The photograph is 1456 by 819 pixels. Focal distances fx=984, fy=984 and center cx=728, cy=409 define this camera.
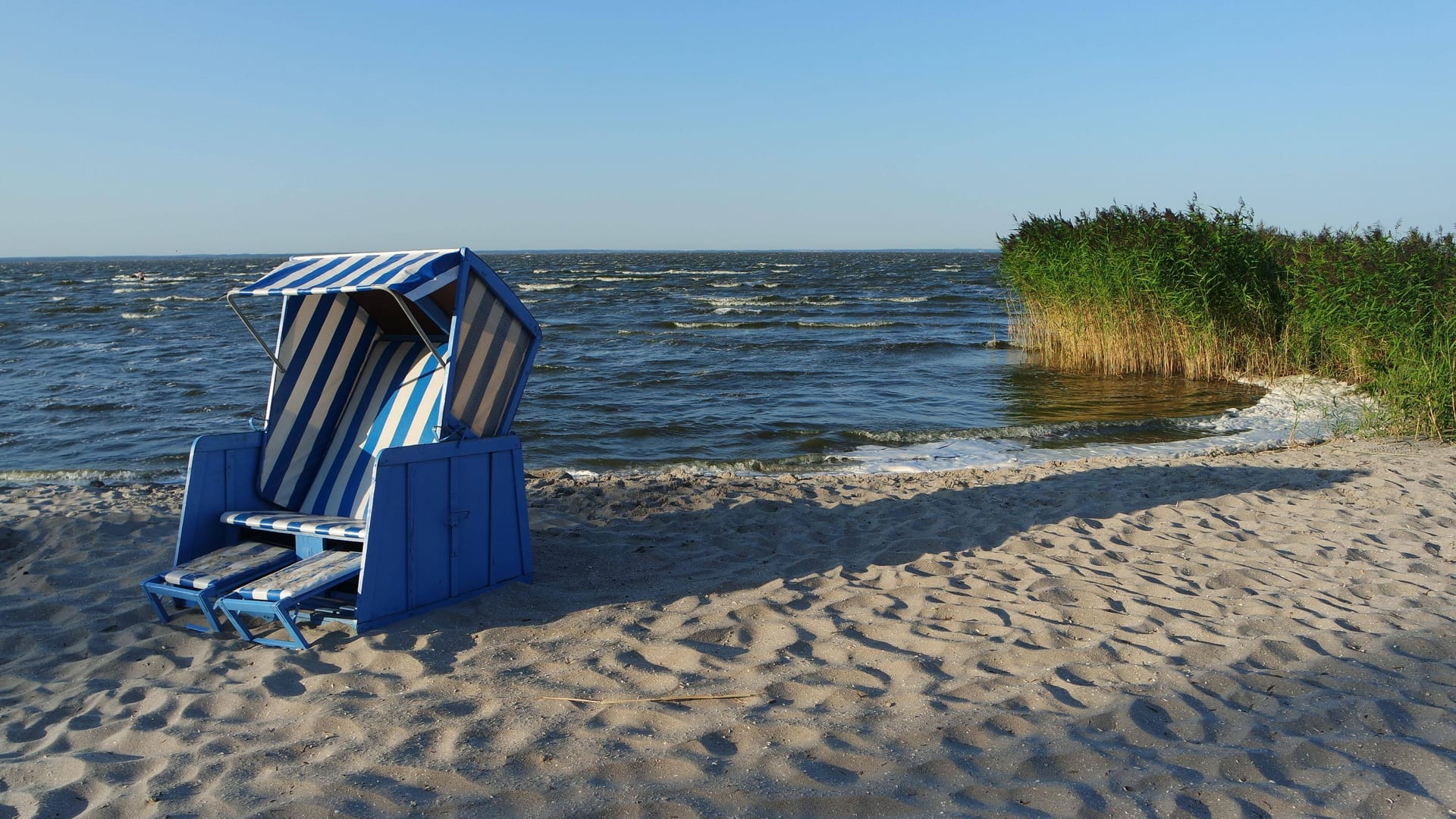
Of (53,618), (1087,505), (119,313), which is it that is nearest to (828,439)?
(1087,505)

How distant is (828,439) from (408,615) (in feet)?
27.1

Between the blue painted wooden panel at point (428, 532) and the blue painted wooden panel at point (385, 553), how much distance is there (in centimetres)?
5

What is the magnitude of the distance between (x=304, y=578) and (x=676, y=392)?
12047mm

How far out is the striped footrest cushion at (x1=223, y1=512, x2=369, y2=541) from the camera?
529cm

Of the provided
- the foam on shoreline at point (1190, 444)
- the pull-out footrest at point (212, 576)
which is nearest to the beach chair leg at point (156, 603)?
the pull-out footrest at point (212, 576)

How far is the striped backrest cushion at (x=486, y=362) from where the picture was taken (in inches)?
213

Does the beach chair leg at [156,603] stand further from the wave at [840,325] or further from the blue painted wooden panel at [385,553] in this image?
the wave at [840,325]

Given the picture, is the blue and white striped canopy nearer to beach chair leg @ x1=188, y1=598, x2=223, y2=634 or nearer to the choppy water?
beach chair leg @ x1=188, y1=598, x2=223, y2=634

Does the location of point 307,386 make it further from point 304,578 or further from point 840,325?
point 840,325

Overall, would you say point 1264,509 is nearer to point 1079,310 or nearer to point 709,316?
point 1079,310

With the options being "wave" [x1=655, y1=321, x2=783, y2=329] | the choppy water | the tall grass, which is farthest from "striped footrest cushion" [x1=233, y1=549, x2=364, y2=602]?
"wave" [x1=655, y1=321, x2=783, y2=329]

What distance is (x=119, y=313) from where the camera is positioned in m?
34.8

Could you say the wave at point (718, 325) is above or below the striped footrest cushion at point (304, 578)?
below

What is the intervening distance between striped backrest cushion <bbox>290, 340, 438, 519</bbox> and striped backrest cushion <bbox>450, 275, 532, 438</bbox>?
1.81 ft
